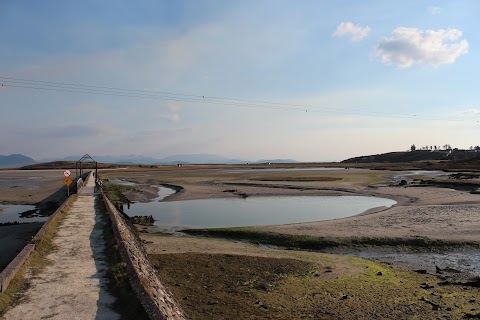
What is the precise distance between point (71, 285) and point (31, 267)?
7.28 feet

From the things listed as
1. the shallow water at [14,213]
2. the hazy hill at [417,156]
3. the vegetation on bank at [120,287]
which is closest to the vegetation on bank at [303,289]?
the vegetation on bank at [120,287]

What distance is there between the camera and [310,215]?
28.0m

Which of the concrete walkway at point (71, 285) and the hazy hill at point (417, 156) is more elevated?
the hazy hill at point (417, 156)

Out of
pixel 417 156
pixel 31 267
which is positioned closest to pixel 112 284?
pixel 31 267

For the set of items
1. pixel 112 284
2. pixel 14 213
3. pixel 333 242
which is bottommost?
pixel 333 242

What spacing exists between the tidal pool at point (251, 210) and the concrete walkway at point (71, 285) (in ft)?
32.8

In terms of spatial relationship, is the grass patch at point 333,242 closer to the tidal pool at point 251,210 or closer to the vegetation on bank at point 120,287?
the tidal pool at point 251,210

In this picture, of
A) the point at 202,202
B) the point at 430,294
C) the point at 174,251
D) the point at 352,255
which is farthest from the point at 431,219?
the point at 202,202

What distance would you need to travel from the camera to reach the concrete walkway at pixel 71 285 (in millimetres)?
7887

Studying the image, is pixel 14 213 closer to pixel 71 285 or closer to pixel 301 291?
pixel 71 285

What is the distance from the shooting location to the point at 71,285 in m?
9.57

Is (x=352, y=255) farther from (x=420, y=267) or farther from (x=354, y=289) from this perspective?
(x=354, y=289)

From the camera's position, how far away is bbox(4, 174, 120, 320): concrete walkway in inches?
311

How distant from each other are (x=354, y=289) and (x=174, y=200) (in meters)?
27.2
